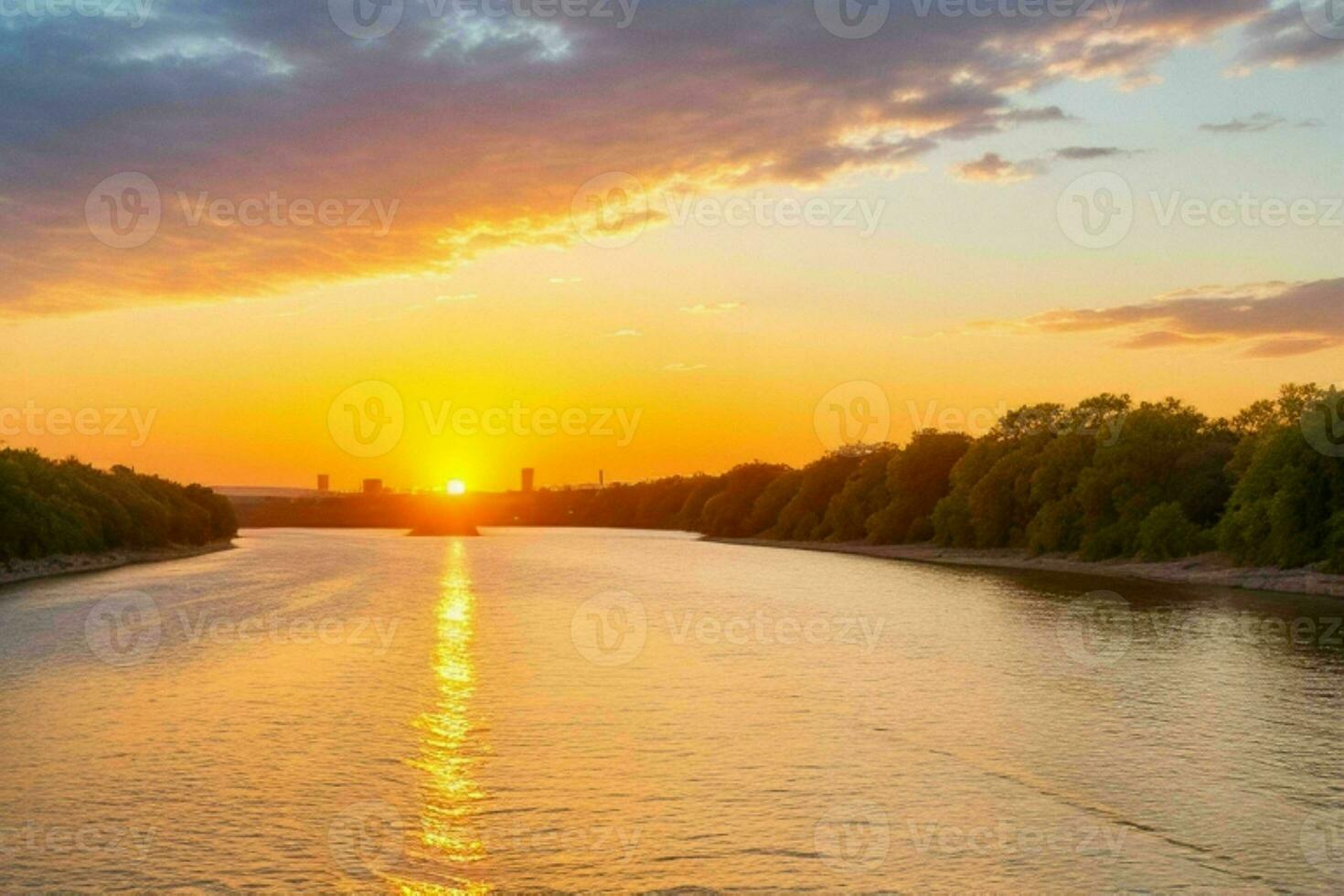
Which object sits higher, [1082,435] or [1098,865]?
[1082,435]

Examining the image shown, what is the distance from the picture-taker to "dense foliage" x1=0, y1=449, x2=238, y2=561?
104m

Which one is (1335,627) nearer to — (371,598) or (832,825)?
(832,825)

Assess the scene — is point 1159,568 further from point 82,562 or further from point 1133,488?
point 82,562

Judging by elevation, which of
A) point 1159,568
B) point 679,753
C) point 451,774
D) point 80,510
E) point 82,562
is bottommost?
point 82,562

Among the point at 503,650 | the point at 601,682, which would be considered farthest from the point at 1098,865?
the point at 503,650

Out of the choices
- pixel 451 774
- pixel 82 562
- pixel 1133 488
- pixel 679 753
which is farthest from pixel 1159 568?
pixel 82 562

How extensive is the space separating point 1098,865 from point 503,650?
3466 cm

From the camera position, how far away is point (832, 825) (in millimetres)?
22266

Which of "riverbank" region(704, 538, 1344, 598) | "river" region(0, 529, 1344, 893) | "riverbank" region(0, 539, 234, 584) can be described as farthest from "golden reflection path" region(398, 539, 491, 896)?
"riverbank" region(0, 539, 234, 584)

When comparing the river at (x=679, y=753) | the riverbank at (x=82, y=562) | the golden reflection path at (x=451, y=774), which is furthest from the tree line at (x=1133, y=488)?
the riverbank at (x=82, y=562)

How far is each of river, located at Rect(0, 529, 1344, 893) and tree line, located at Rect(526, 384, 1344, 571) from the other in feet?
62.9

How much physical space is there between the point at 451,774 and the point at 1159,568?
Answer: 258 ft

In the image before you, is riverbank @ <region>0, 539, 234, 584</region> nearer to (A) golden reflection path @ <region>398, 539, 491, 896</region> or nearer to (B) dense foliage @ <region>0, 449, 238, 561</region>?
(B) dense foliage @ <region>0, 449, 238, 561</region>

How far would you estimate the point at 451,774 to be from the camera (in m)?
26.9
